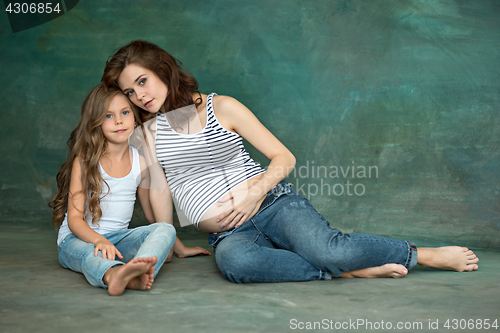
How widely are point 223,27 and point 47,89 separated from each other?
51.9 inches

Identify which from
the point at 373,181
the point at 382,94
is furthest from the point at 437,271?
the point at 382,94

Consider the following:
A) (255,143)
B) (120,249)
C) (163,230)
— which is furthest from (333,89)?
(120,249)

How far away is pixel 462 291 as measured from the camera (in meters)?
1.57

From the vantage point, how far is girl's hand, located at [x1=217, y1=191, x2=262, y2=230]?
1.79 meters

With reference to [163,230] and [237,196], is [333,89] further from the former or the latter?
[163,230]

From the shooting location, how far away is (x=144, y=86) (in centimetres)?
187

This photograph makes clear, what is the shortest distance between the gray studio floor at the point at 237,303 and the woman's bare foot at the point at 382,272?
0.04m

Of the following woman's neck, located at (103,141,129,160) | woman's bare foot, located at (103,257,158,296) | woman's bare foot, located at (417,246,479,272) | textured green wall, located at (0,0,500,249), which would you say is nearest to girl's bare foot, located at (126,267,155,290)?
woman's bare foot, located at (103,257,158,296)

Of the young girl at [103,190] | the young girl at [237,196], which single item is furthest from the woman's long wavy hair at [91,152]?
the young girl at [237,196]

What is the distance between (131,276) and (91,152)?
0.77 meters

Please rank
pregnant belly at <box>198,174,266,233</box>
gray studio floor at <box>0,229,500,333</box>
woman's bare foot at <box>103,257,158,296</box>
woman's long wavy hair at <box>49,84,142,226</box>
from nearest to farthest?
gray studio floor at <box>0,229,500,333</box>, woman's bare foot at <box>103,257,158,296</box>, pregnant belly at <box>198,174,266,233</box>, woman's long wavy hair at <box>49,84,142,226</box>

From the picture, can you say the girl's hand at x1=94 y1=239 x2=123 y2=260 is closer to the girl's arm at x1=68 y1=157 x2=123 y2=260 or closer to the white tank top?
the girl's arm at x1=68 y1=157 x2=123 y2=260

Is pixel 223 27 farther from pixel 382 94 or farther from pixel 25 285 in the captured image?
pixel 25 285

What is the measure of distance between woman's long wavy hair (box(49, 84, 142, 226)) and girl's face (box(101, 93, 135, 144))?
0.02 m
